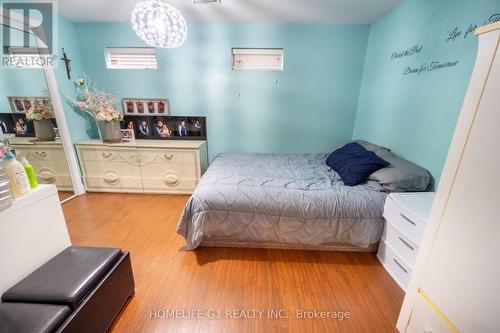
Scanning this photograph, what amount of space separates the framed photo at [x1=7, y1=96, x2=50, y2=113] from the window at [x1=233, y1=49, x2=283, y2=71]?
7.91ft

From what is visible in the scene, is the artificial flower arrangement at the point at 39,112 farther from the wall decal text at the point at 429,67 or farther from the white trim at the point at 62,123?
the wall decal text at the point at 429,67

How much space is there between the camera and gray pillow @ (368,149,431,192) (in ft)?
5.51

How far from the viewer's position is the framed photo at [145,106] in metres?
3.03

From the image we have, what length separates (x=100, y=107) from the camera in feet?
9.04

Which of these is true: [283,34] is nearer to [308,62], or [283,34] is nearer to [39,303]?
[308,62]

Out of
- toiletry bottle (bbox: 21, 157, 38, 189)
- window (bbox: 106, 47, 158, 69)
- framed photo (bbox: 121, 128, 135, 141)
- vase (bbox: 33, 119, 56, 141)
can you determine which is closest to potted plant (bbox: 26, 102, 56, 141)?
vase (bbox: 33, 119, 56, 141)

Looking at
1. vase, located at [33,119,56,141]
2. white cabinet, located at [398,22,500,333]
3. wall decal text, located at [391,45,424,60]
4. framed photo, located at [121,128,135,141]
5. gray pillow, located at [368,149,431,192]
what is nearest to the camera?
white cabinet, located at [398,22,500,333]

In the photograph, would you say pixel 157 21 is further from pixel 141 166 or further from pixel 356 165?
pixel 356 165

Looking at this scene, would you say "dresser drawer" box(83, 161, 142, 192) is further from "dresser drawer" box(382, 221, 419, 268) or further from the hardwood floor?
"dresser drawer" box(382, 221, 419, 268)

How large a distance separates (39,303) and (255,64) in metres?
3.09

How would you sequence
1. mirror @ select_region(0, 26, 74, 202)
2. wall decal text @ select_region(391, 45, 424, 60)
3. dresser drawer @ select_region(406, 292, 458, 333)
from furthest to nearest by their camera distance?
mirror @ select_region(0, 26, 74, 202)
wall decal text @ select_region(391, 45, 424, 60)
dresser drawer @ select_region(406, 292, 458, 333)

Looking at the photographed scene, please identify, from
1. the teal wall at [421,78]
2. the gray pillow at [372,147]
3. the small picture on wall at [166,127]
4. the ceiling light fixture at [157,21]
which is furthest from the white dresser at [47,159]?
the teal wall at [421,78]

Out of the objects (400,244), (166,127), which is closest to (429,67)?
(400,244)

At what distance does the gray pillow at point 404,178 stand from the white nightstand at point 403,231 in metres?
0.07
